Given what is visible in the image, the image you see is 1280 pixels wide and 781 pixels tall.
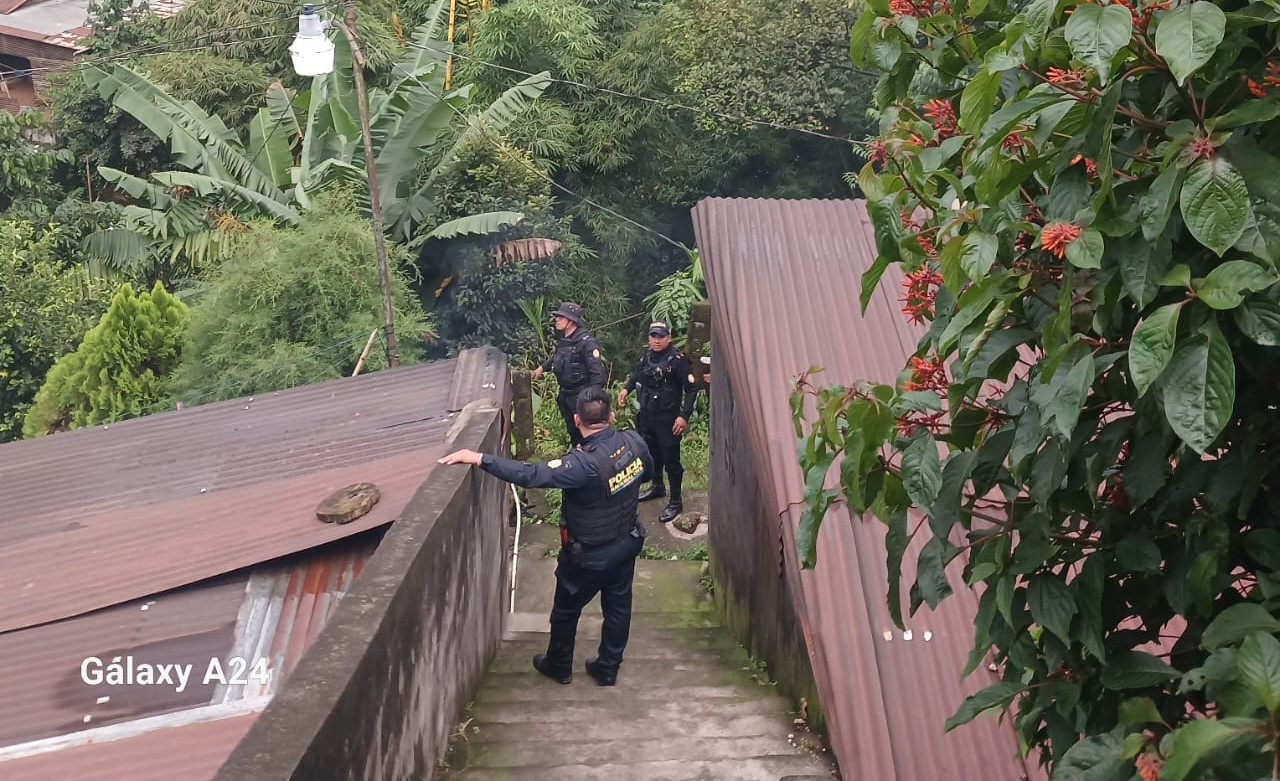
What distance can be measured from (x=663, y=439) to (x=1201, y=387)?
22.7ft

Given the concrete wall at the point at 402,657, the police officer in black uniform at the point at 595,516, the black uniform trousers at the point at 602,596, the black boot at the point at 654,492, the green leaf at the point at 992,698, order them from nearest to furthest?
the green leaf at the point at 992,698, the concrete wall at the point at 402,657, the police officer in black uniform at the point at 595,516, the black uniform trousers at the point at 602,596, the black boot at the point at 654,492

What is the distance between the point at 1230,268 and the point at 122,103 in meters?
11.6

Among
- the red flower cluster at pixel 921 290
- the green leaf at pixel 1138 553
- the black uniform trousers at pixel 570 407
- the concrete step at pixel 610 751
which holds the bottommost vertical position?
the black uniform trousers at pixel 570 407

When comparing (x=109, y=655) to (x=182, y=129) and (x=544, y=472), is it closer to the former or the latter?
(x=544, y=472)

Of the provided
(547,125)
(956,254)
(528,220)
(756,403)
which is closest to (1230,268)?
(956,254)

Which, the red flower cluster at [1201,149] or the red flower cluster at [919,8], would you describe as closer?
the red flower cluster at [1201,149]

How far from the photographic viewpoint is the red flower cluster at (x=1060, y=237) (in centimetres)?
167

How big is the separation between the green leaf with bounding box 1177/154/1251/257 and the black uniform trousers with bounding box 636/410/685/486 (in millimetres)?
6684

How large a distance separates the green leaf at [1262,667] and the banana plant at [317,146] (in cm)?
952

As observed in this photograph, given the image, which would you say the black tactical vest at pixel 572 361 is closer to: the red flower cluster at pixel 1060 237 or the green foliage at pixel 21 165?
the red flower cluster at pixel 1060 237

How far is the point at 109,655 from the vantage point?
3.96 m

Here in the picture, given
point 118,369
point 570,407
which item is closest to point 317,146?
point 118,369

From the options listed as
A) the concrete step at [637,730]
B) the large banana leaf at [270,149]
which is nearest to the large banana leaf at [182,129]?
the large banana leaf at [270,149]

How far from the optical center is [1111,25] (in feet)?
5.03
